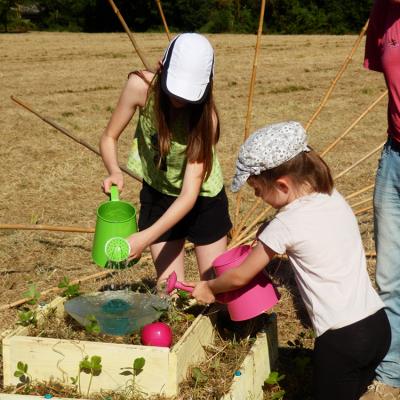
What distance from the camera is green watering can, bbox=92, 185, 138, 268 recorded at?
239cm

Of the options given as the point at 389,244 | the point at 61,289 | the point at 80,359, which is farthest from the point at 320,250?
the point at 61,289

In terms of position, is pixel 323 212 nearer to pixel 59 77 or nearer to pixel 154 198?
pixel 154 198

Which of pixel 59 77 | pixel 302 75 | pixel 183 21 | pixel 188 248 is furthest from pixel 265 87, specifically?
pixel 183 21

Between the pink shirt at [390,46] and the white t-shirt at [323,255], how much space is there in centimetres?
43

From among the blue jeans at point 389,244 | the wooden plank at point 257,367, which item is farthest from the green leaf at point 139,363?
the blue jeans at point 389,244

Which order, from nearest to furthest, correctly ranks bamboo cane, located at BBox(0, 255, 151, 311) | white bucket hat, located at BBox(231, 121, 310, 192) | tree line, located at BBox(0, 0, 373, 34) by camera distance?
1. white bucket hat, located at BBox(231, 121, 310, 192)
2. bamboo cane, located at BBox(0, 255, 151, 311)
3. tree line, located at BBox(0, 0, 373, 34)

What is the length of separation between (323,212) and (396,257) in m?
0.54

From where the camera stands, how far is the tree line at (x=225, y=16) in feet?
90.2

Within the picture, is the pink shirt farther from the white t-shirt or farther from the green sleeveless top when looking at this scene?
the green sleeveless top

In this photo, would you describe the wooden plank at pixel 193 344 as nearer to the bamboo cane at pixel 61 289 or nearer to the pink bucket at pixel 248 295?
the pink bucket at pixel 248 295

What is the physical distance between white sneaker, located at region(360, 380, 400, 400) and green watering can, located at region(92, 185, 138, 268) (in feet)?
3.20

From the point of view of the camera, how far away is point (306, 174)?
2.08 m

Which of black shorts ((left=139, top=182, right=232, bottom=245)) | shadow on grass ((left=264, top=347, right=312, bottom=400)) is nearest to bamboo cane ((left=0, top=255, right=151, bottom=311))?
black shorts ((left=139, top=182, right=232, bottom=245))

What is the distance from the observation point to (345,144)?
6.73m
